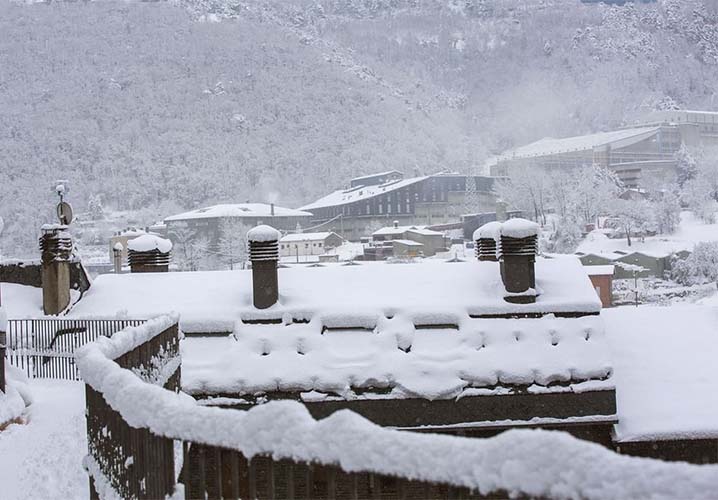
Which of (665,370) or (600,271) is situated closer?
→ (665,370)

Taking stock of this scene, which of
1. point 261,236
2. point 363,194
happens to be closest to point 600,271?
point 261,236

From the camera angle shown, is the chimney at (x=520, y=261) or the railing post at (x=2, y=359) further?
the chimney at (x=520, y=261)

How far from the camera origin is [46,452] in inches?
349

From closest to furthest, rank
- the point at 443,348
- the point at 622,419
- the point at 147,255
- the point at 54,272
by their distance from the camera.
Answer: the point at 622,419, the point at 443,348, the point at 54,272, the point at 147,255

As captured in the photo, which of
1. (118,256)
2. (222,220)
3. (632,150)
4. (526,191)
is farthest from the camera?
(632,150)

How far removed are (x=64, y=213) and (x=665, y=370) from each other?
51.5 ft

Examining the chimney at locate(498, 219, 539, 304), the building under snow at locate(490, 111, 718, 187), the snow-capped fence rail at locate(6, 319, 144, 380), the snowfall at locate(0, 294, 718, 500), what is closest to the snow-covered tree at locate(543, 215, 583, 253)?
the building under snow at locate(490, 111, 718, 187)

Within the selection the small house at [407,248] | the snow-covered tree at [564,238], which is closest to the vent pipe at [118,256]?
the small house at [407,248]

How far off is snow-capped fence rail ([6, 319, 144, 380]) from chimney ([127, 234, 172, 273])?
2659 mm

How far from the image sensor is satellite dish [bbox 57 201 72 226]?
18.3 meters

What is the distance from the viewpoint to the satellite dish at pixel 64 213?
18.3 metres

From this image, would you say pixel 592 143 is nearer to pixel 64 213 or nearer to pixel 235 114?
pixel 235 114

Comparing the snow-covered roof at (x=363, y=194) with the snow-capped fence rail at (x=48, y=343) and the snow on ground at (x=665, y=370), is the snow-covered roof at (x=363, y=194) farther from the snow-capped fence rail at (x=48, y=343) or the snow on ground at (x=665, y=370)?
the snow-capped fence rail at (x=48, y=343)

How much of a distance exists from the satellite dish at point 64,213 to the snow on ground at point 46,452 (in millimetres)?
7468
